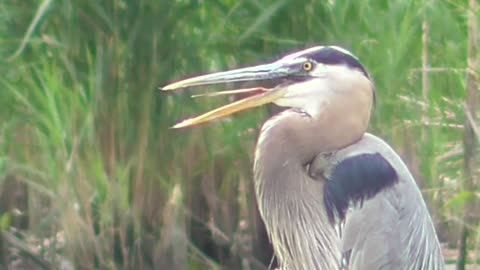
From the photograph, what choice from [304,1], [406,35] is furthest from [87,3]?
[406,35]

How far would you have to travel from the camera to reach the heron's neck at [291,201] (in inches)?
189

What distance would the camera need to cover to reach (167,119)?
19.2ft

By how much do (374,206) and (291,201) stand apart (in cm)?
25

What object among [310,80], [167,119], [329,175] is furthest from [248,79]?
[167,119]

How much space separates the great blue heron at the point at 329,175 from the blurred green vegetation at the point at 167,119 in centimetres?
82

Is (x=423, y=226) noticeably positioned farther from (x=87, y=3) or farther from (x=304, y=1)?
(x=87, y=3)

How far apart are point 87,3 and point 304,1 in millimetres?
706

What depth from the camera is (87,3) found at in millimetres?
5621

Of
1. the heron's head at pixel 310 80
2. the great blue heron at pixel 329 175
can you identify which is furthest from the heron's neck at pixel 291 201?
the heron's head at pixel 310 80

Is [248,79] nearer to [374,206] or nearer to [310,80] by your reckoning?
[310,80]

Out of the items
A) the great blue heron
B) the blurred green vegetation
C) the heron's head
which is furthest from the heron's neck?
the blurred green vegetation

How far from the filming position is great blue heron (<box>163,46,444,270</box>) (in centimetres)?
468

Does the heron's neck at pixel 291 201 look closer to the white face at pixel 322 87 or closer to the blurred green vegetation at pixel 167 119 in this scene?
the white face at pixel 322 87

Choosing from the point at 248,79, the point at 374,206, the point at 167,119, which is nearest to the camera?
the point at 248,79
